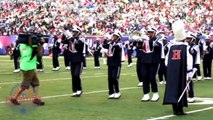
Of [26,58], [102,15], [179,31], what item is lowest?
[26,58]

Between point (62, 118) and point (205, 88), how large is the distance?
8.02 metres

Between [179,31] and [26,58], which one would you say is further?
[26,58]

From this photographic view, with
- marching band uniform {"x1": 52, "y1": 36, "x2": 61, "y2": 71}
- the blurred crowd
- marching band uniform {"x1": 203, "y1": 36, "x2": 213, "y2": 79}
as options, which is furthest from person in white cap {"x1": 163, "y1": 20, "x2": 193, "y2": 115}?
the blurred crowd

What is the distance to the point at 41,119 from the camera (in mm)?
10664

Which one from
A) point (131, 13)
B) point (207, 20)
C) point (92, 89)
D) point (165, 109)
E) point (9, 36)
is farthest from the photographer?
point (131, 13)

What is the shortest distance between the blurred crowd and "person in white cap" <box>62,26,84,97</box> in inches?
1147

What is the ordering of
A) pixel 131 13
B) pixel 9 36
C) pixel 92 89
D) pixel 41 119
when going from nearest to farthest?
pixel 41 119
pixel 92 89
pixel 9 36
pixel 131 13

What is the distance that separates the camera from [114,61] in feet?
47.3

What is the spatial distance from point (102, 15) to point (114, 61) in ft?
116

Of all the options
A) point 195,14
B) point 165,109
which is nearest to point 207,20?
point 195,14

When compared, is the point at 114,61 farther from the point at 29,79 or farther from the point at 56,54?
the point at 56,54

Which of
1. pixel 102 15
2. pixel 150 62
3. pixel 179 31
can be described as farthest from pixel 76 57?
pixel 102 15

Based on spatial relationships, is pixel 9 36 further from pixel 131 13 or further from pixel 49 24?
pixel 131 13

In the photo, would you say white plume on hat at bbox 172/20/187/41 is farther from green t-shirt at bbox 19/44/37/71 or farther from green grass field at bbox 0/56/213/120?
green t-shirt at bbox 19/44/37/71
